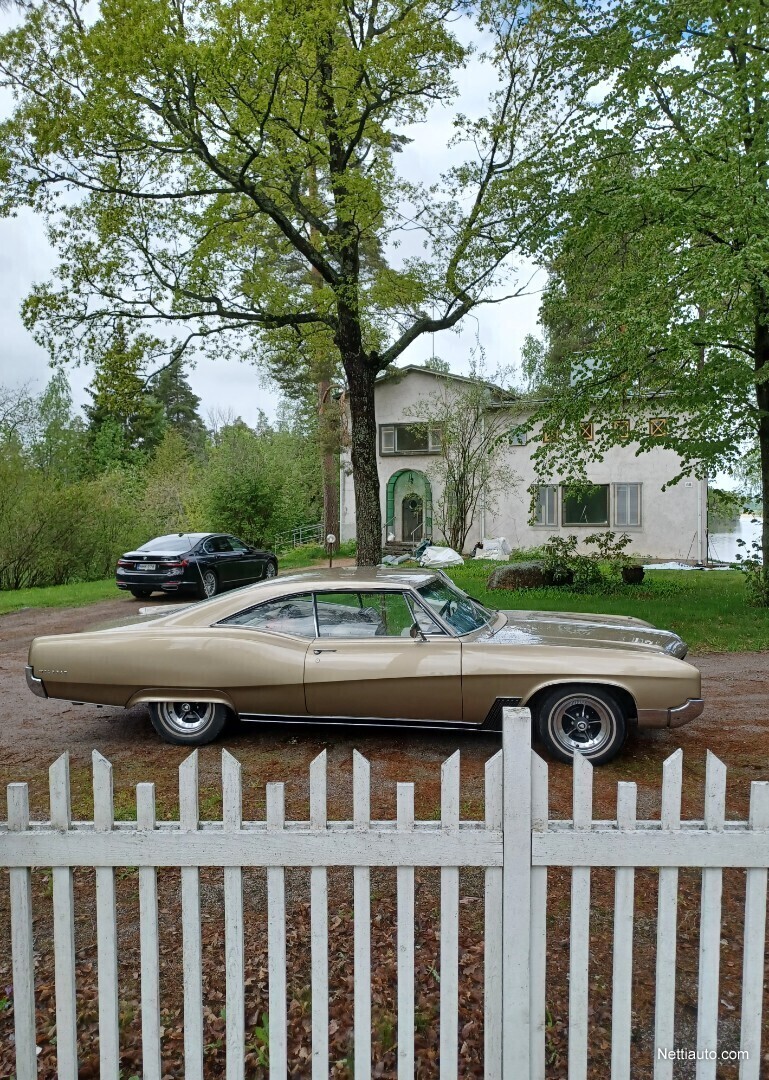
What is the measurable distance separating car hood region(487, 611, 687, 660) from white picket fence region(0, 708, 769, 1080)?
323 cm

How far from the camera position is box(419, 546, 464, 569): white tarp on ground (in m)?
21.7

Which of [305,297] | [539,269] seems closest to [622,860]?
[539,269]

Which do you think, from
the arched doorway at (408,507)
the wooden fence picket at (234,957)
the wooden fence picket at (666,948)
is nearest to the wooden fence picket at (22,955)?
the wooden fence picket at (234,957)

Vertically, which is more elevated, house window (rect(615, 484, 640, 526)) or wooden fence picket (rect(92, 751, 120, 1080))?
house window (rect(615, 484, 640, 526))

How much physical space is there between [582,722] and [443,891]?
331cm

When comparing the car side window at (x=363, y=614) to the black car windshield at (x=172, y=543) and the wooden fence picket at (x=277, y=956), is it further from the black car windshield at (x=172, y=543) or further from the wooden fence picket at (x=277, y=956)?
the black car windshield at (x=172, y=543)

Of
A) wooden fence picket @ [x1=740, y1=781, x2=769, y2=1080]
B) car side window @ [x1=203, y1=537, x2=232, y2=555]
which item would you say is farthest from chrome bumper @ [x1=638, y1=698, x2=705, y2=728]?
car side window @ [x1=203, y1=537, x2=232, y2=555]

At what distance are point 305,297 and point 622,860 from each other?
15.0 m

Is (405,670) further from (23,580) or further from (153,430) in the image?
(153,430)

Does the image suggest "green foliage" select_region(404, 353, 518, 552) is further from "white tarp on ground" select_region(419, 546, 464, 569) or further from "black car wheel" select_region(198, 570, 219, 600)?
"black car wheel" select_region(198, 570, 219, 600)

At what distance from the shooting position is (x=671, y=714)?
4867 millimetres

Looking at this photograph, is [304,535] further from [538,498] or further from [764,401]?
[764,401]

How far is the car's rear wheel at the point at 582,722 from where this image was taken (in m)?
4.95

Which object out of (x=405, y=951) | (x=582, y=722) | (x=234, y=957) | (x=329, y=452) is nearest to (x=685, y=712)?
(x=582, y=722)
